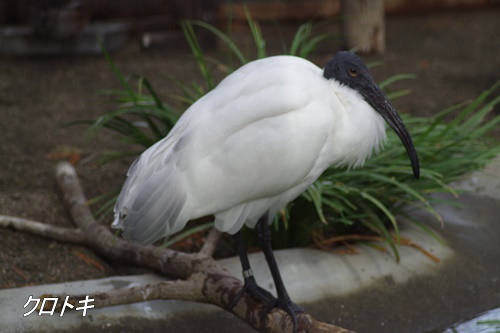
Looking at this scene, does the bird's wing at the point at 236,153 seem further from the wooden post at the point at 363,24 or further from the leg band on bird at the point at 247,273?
the wooden post at the point at 363,24

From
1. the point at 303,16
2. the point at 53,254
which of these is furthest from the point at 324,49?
the point at 53,254

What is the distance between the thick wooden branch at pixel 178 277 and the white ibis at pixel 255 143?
101mm

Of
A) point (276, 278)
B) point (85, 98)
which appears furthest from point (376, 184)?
point (85, 98)

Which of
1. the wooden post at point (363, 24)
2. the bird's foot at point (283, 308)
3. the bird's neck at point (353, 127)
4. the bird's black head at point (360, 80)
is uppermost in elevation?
the bird's black head at point (360, 80)

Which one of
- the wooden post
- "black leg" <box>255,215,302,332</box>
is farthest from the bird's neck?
the wooden post

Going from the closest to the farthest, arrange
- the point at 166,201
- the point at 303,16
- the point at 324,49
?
the point at 166,201
the point at 324,49
the point at 303,16

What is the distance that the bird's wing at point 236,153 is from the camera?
9.41ft

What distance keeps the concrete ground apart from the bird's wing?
1.77 ft

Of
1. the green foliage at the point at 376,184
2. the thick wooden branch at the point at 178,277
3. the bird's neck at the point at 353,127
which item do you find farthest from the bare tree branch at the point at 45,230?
the bird's neck at the point at 353,127

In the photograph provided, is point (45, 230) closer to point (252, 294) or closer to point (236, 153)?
point (252, 294)

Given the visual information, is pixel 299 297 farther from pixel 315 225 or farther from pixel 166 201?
pixel 166 201

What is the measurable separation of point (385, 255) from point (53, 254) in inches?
57.9

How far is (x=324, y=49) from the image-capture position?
751 centimetres

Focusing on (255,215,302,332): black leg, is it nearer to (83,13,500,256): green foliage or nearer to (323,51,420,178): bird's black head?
(83,13,500,256): green foliage
